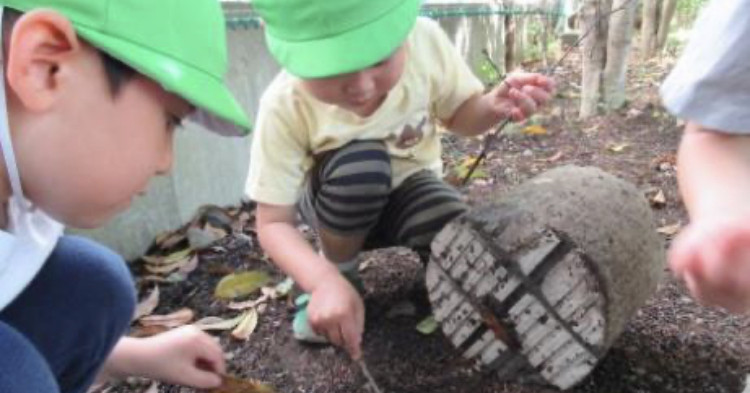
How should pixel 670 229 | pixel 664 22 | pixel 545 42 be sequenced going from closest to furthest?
pixel 670 229, pixel 545 42, pixel 664 22

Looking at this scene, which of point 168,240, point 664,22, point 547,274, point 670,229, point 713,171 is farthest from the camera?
point 664,22

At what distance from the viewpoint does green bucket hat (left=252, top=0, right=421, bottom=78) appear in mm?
1273

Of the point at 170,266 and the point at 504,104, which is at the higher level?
the point at 504,104

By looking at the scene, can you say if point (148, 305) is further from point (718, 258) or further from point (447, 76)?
point (718, 258)

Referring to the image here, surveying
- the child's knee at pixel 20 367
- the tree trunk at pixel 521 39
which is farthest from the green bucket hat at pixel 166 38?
the tree trunk at pixel 521 39

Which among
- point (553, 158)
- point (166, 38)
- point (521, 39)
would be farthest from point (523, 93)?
→ point (521, 39)

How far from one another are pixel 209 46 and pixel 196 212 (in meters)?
1.49

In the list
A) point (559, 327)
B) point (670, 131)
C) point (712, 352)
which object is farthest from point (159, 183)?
point (670, 131)

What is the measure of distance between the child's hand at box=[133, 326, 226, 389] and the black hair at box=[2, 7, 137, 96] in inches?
20.9

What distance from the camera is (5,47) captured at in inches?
29.6

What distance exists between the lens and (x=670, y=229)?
1.95m

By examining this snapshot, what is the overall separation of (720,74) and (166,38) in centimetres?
63

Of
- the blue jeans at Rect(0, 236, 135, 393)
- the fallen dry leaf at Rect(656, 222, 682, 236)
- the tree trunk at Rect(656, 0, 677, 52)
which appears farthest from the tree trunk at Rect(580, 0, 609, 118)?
the tree trunk at Rect(656, 0, 677, 52)

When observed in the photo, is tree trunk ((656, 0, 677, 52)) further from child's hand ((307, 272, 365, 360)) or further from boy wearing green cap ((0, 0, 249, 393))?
boy wearing green cap ((0, 0, 249, 393))
